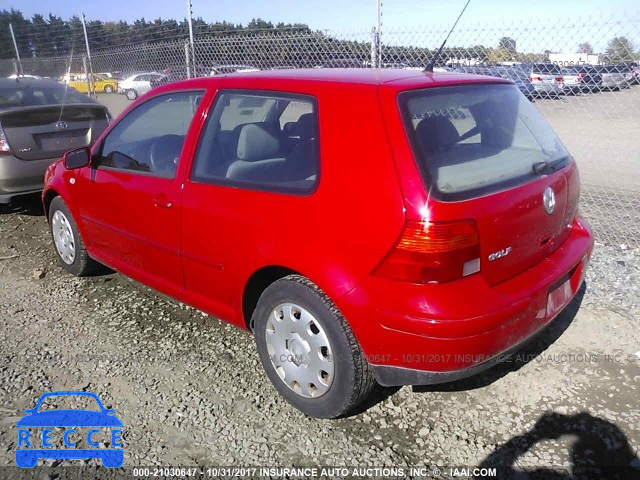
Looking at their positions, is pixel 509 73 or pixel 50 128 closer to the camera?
pixel 50 128

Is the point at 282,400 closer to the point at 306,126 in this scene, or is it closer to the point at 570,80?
the point at 306,126

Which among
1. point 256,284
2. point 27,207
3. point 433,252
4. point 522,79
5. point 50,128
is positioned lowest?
point 27,207

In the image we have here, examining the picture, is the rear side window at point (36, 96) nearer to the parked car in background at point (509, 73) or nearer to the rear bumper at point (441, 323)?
the parked car in background at point (509, 73)

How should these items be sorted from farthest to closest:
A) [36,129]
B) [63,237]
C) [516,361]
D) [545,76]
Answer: [545,76] < [36,129] < [63,237] < [516,361]

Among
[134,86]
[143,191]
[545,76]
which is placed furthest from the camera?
[134,86]

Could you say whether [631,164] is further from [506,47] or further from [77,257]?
[77,257]

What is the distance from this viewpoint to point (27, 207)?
6.62 meters

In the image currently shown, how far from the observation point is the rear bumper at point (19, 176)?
18.1 feet

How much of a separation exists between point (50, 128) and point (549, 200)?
532 cm

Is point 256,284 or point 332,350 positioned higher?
point 256,284

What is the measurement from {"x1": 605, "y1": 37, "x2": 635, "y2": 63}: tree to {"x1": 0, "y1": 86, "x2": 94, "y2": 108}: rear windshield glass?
5.94 metres

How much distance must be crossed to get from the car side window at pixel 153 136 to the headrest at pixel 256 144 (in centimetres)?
40

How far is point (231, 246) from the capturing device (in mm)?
2750

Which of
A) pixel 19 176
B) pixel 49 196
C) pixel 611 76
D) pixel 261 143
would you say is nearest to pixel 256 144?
pixel 261 143
